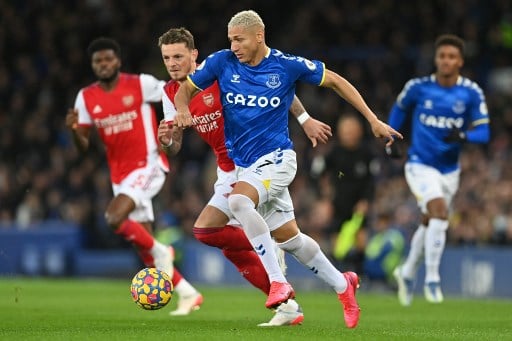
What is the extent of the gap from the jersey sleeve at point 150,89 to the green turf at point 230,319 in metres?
2.19

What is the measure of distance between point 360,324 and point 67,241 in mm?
12324

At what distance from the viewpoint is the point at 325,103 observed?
23094 millimetres

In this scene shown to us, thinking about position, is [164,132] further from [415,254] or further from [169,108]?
[415,254]

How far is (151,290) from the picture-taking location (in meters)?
9.54

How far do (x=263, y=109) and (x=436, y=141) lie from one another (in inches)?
181

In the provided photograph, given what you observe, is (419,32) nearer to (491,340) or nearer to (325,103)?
(325,103)

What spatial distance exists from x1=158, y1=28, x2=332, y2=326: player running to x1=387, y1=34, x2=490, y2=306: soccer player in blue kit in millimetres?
3692

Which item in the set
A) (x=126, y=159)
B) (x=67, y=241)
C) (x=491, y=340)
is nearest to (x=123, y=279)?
(x=67, y=241)

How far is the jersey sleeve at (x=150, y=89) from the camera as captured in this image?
12.6 metres

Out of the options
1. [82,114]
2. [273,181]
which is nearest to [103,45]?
[82,114]

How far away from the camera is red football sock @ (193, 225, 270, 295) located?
385 inches

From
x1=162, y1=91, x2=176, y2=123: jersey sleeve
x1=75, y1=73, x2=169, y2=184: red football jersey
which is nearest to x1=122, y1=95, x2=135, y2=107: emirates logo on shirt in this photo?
x1=75, y1=73, x2=169, y2=184: red football jersey

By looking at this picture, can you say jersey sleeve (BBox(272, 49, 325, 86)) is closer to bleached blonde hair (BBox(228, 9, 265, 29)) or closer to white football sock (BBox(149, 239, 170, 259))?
bleached blonde hair (BBox(228, 9, 265, 29))

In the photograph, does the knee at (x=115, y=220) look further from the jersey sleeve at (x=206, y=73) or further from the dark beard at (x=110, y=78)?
the jersey sleeve at (x=206, y=73)
